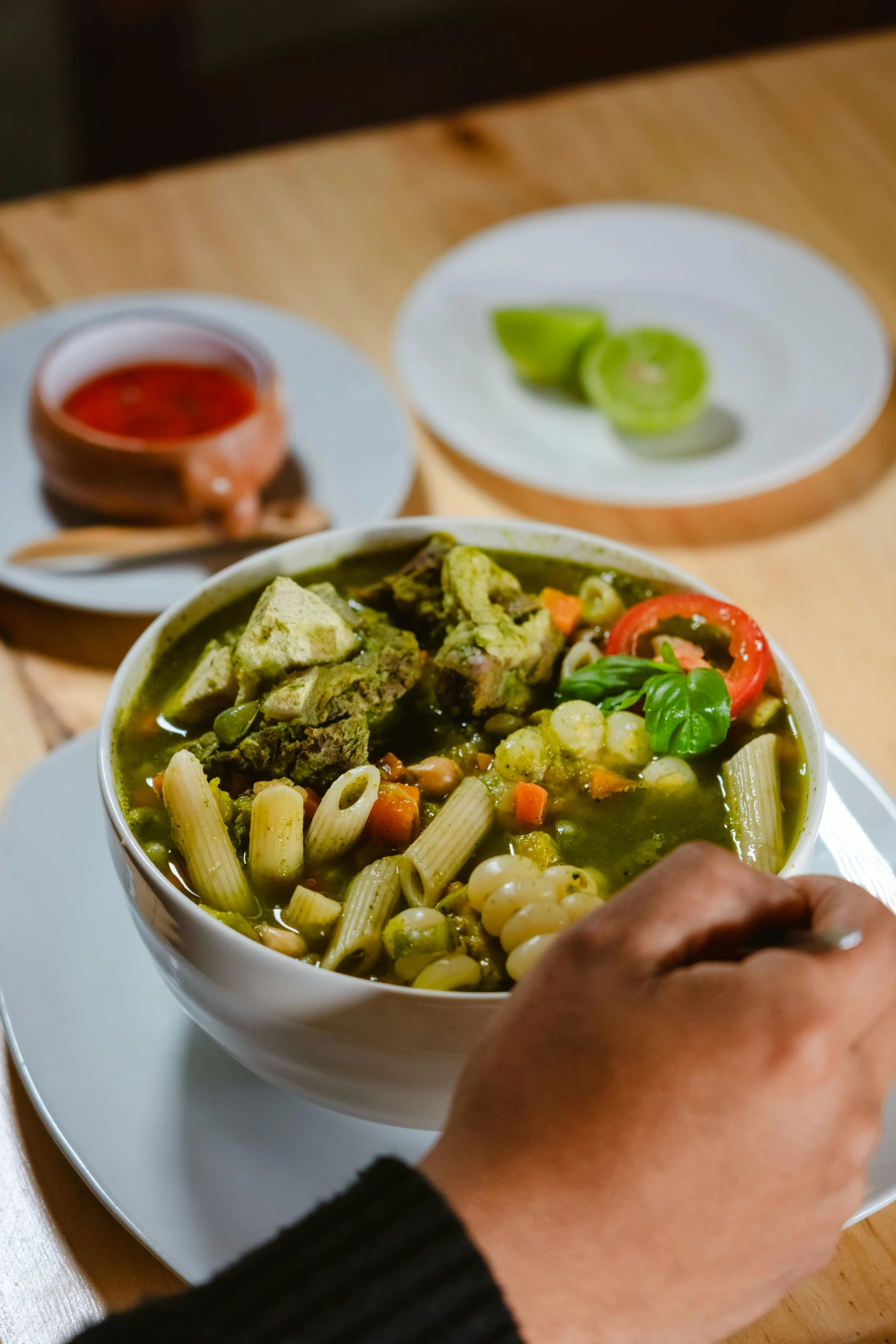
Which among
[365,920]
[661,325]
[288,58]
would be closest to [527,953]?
[365,920]

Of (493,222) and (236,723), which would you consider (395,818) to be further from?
(493,222)

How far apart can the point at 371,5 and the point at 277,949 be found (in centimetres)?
485

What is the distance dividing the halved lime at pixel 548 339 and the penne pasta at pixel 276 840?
4.21ft

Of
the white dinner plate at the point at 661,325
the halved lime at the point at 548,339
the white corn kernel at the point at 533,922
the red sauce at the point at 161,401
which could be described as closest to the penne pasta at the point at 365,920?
the white corn kernel at the point at 533,922

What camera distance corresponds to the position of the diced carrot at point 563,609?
52.8 inches

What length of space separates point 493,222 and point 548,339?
0.59m

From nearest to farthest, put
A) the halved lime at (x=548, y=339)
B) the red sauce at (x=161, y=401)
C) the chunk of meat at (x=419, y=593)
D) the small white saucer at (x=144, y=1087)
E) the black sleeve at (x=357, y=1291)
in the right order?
the black sleeve at (x=357, y=1291), the small white saucer at (x=144, y=1087), the chunk of meat at (x=419, y=593), the red sauce at (x=161, y=401), the halved lime at (x=548, y=339)

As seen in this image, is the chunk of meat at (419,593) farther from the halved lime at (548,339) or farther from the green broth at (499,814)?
the halved lime at (548,339)

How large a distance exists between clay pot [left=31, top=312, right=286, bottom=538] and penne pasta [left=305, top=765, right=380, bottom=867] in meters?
0.81

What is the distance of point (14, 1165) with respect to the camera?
1171mm

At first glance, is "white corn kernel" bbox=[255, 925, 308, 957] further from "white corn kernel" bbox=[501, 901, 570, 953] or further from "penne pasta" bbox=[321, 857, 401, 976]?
"white corn kernel" bbox=[501, 901, 570, 953]

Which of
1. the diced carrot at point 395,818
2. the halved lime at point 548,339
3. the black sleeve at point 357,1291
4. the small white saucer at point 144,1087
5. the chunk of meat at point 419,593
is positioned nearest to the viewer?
the black sleeve at point 357,1291

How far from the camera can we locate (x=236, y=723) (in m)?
1.21

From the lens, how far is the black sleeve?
83cm
